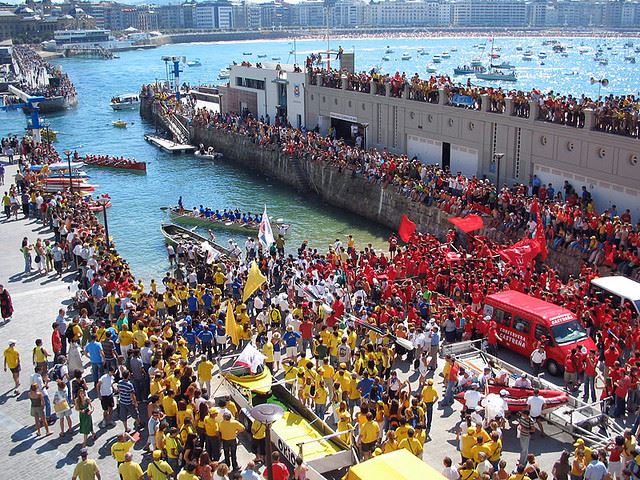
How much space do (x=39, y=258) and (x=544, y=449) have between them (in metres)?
18.9

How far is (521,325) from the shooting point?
19.9 m

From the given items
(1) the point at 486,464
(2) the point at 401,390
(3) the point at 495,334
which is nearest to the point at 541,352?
(3) the point at 495,334

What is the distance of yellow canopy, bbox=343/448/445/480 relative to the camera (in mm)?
11852

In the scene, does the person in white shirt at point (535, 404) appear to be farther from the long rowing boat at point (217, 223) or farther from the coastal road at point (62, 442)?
the long rowing boat at point (217, 223)

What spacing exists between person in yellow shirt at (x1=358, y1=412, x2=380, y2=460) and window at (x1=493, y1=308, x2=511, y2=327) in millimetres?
6933

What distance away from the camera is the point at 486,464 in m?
13.2

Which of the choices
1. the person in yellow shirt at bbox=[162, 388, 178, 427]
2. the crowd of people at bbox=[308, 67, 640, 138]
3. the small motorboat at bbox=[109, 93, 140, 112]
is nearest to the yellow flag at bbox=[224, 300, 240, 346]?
the person in yellow shirt at bbox=[162, 388, 178, 427]

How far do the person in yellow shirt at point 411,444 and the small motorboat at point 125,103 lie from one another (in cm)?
8558

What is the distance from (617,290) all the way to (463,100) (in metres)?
18.5

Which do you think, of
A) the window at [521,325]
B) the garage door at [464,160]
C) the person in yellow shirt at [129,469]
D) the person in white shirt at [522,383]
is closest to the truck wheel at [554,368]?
the window at [521,325]

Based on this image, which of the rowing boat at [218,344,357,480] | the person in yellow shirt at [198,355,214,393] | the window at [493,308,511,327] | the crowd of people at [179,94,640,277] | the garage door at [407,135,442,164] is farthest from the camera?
the garage door at [407,135,442,164]

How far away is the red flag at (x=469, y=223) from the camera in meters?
29.8

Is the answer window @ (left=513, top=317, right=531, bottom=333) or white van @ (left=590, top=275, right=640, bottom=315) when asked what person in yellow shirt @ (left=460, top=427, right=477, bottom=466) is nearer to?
window @ (left=513, top=317, right=531, bottom=333)

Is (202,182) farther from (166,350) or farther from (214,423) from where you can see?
(214,423)
